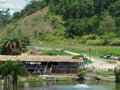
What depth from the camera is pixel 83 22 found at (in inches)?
6949

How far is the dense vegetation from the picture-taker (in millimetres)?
163625

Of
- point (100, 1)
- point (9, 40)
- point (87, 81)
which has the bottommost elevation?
point (87, 81)

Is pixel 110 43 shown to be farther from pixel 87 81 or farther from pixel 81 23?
pixel 87 81

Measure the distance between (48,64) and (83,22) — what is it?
79.9 meters

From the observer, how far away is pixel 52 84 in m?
84.1

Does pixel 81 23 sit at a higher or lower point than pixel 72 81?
higher

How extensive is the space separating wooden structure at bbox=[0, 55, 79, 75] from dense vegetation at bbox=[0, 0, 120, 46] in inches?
2062

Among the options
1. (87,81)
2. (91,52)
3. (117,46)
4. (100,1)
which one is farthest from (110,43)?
(87,81)

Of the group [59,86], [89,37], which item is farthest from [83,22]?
[59,86]

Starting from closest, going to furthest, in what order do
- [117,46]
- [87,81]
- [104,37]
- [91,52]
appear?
[87,81] → [91,52] → [117,46] → [104,37]

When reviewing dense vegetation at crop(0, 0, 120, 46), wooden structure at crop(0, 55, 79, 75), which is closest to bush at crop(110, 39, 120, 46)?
dense vegetation at crop(0, 0, 120, 46)

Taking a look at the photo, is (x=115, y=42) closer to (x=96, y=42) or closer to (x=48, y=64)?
(x=96, y=42)

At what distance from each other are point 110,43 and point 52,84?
66.1m

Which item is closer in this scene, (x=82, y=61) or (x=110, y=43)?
(x=82, y=61)
